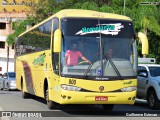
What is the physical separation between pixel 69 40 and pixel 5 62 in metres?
64.8

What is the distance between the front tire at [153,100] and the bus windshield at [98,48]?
11.6ft

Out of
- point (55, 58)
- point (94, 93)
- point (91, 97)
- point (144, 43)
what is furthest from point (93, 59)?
point (144, 43)

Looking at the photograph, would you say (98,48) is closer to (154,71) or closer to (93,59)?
(93,59)

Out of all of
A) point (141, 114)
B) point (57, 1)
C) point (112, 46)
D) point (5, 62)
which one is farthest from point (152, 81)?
point (5, 62)

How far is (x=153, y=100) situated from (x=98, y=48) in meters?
4.61

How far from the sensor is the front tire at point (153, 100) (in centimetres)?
1680

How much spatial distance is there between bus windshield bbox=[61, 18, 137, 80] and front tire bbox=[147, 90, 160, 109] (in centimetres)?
352

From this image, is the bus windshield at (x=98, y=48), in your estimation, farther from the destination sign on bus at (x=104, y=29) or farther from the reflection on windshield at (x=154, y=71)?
the reflection on windshield at (x=154, y=71)

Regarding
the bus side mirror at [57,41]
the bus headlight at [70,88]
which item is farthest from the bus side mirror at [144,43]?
the bus side mirror at [57,41]

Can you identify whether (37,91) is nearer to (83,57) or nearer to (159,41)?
(83,57)

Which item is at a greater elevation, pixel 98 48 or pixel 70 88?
pixel 98 48

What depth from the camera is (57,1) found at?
43281 millimetres

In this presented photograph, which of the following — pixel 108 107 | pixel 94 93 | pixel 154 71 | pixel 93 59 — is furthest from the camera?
pixel 154 71

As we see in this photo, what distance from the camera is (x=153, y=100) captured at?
56.1ft
